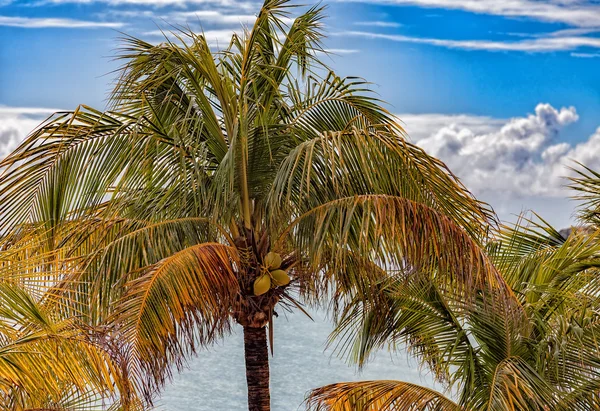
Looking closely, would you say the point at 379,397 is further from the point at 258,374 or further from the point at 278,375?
the point at 278,375

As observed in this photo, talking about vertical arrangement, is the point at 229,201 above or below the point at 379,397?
above

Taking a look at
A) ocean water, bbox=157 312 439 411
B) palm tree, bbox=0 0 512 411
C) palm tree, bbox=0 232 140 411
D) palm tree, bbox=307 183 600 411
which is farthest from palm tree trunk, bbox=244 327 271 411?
ocean water, bbox=157 312 439 411

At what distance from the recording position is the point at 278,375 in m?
19.9

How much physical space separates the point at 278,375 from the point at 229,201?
14.4 metres

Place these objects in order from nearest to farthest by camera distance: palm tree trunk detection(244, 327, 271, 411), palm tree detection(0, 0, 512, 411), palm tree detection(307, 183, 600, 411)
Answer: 1. palm tree detection(0, 0, 512, 411)
2. palm tree detection(307, 183, 600, 411)
3. palm tree trunk detection(244, 327, 271, 411)

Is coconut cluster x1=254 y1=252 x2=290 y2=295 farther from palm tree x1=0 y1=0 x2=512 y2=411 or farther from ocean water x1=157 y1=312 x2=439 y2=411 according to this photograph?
ocean water x1=157 y1=312 x2=439 y2=411

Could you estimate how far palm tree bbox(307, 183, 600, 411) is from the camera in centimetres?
544

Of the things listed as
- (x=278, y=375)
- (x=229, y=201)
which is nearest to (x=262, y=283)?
(x=229, y=201)

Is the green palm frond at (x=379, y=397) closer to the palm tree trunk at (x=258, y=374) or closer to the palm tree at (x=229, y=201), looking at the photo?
the palm tree at (x=229, y=201)

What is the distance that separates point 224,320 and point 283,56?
2.21 metres

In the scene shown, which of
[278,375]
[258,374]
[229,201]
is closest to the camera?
[229,201]

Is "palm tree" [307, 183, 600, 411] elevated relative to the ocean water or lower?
elevated

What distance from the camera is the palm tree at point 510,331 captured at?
544 centimetres

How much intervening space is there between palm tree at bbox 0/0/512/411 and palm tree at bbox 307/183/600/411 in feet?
1.31
